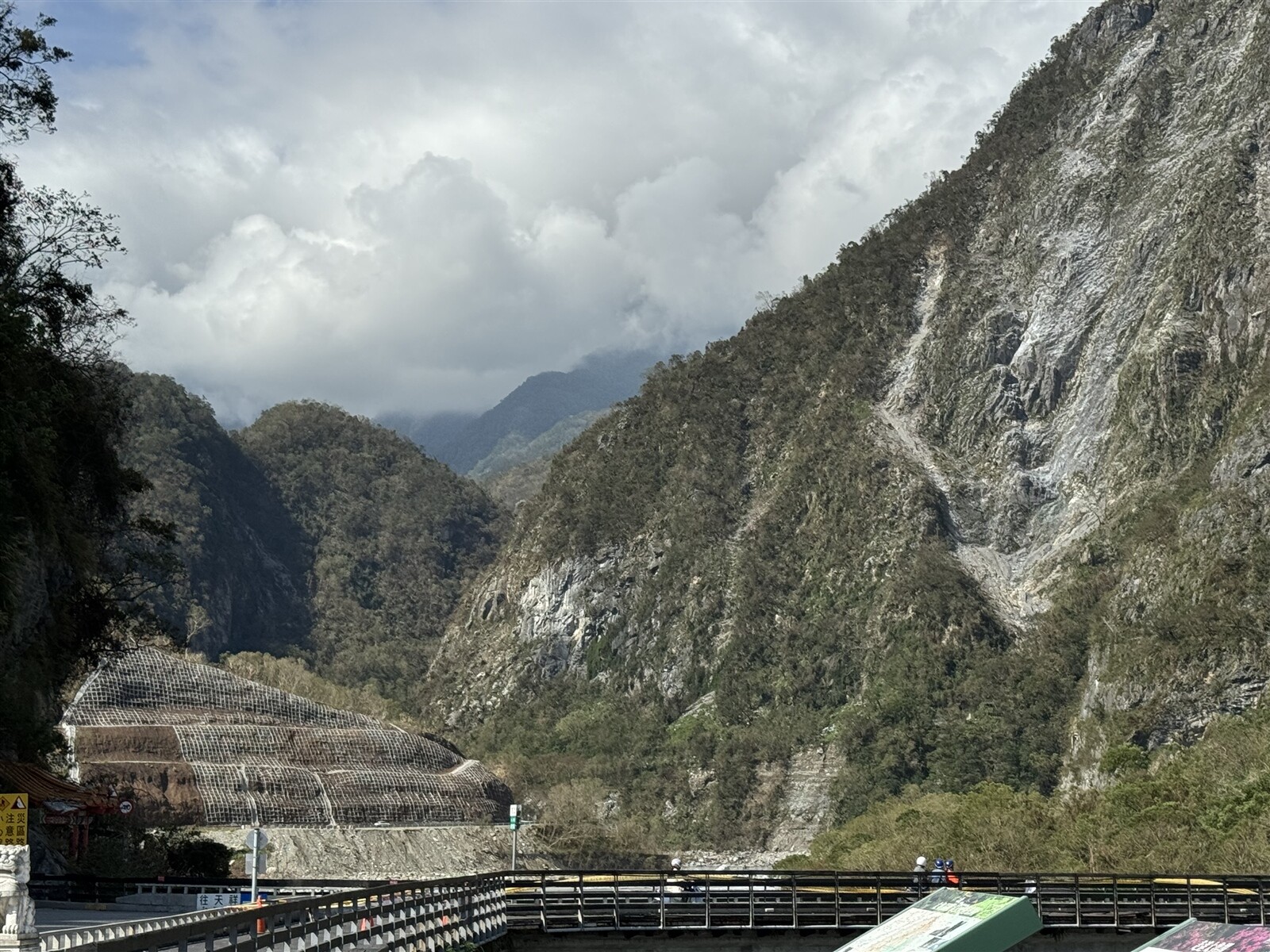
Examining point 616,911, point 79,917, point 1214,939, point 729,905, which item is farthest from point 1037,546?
point 1214,939

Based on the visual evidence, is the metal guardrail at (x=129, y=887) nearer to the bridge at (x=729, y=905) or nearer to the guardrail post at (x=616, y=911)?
the bridge at (x=729, y=905)

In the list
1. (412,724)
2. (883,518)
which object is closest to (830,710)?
(883,518)

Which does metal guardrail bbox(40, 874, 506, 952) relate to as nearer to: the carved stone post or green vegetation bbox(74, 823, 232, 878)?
the carved stone post

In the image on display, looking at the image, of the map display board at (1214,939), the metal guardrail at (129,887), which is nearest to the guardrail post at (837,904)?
the metal guardrail at (129,887)

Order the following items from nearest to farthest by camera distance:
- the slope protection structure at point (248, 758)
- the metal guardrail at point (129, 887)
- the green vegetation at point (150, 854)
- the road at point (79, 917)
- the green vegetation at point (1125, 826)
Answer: the road at point (79, 917) → the metal guardrail at point (129, 887) → the green vegetation at point (150, 854) → the green vegetation at point (1125, 826) → the slope protection structure at point (248, 758)

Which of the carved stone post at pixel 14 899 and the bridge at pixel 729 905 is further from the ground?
the carved stone post at pixel 14 899

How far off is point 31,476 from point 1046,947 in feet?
100.0

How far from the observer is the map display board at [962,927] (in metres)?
19.7

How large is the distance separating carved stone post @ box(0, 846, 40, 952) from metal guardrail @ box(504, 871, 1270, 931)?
18.4m

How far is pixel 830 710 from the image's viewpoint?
17425 centimetres

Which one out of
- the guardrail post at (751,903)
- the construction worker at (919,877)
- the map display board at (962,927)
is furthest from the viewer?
the construction worker at (919,877)

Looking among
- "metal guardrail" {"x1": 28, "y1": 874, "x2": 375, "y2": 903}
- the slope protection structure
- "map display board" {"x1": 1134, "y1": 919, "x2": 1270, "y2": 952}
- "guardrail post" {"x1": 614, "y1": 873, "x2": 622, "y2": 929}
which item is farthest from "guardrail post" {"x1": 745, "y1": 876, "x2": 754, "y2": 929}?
the slope protection structure

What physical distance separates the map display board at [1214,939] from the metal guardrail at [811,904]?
18.8 m

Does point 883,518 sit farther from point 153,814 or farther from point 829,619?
point 153,814
